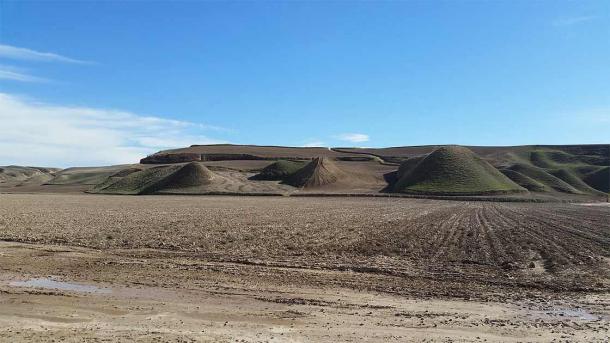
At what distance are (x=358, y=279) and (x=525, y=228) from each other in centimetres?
2221

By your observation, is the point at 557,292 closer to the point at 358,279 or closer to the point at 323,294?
the point at 358,279

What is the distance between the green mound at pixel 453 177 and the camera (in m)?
109

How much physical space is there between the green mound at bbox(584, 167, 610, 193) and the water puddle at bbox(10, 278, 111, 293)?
151672 mm

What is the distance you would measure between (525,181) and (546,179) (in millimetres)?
10184

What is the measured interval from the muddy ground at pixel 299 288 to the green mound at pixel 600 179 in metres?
134

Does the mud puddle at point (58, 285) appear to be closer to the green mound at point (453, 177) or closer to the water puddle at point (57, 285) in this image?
the water puddle at point (57, 285)

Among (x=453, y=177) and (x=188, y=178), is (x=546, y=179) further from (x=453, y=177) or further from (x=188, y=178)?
(x=188, y=178)

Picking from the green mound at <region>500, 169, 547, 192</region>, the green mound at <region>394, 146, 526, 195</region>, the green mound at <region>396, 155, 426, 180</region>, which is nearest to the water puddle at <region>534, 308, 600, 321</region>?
the green mound at <region>394, 146, 526, 195</region>

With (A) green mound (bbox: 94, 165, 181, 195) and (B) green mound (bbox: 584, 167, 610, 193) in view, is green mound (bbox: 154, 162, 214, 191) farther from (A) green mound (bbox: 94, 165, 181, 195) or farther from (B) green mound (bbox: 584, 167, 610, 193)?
(B) green mound (bbox: 584, 167, 610, 193)

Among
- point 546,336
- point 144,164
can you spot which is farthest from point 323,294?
point 144,164

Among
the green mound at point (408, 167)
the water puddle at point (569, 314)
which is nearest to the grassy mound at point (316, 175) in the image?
the green mound at point (408, 167)

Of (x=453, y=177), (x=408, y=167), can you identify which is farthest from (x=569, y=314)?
(x=408, y=167)

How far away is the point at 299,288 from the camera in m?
13.9

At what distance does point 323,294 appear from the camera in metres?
13.2
